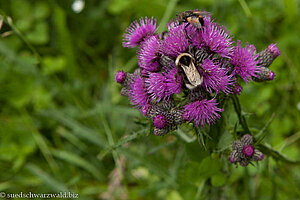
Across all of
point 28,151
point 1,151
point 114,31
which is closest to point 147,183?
point 28,151

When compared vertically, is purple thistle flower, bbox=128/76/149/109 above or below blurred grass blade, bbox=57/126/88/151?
below

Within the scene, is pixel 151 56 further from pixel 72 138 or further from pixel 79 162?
pixel 72 138

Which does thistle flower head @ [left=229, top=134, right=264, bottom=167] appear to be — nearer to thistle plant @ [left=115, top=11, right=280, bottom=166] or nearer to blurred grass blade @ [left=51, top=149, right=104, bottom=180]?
thistle plant @ [left=115, top=11, right=280, bottom=166]

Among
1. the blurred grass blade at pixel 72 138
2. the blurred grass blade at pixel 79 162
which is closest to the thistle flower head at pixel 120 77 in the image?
the blurred grass blade at pixel 79 162

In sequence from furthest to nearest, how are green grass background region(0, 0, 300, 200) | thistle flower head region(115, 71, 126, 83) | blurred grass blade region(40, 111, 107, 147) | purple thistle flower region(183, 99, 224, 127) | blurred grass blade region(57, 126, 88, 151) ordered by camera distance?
1. blurred grass blade region(57, 126, 88, 151)
2. blurred grass blade region(40, 111, 107, 147)
3. green grass background region(0, 0, 300, 200)
4. thistle flower head region(115, 71, 126, 83)
5. purple thistle flower region(183, 99, 224, 127)

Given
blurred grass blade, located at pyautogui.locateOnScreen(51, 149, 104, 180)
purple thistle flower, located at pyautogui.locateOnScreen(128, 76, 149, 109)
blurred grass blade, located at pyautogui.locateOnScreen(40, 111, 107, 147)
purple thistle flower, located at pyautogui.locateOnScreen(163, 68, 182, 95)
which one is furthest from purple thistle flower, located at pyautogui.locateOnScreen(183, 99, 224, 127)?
blurred grass blade, located at pyautogui.locateOnScreen(51, 149, 104, 180)

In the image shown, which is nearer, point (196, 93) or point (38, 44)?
point (196, 93)

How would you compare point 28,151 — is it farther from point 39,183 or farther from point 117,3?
point 117,3
